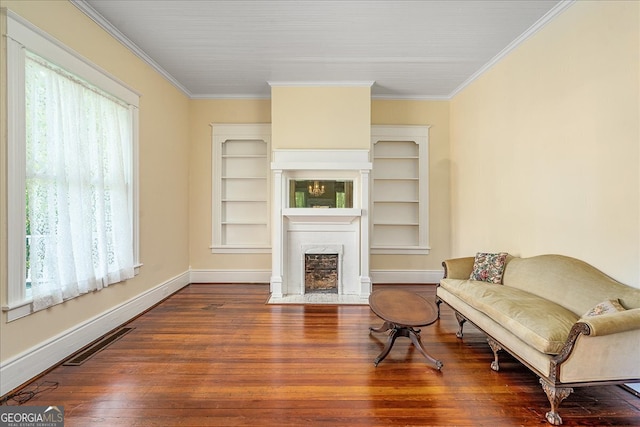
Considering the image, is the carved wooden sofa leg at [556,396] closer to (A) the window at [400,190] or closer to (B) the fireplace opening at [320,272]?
(B) the fireplace opening at [320,272]

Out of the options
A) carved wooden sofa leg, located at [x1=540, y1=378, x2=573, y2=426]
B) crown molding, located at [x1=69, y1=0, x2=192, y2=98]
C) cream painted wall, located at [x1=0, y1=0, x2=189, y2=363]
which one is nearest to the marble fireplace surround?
cream painted wall, located at [x1=0, y1=0, x2=189, y2=363]

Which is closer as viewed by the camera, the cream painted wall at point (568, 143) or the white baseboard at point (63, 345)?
the white baseboard at point (63, 345)

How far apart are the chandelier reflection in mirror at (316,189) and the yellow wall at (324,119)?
546 millimetres

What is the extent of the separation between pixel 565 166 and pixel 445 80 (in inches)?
87.9

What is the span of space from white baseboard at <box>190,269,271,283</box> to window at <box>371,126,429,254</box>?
196 cm

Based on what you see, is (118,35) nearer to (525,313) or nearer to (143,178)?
(143,178)

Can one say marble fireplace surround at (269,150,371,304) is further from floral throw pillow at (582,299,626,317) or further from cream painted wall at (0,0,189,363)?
floral throw pillow at (582,299,626,317)

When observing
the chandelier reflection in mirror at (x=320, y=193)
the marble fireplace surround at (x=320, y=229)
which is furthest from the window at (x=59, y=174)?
the chandelier reflection in mirror at (x=320, y=193)

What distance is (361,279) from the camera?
4.11 m

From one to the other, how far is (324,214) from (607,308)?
2.93m

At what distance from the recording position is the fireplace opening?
422 cm

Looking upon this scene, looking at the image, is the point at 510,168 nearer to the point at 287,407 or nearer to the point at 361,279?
the point at 361,279

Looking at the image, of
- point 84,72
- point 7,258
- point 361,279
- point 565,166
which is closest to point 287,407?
point 7,258

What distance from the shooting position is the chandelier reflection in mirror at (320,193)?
165 inches
